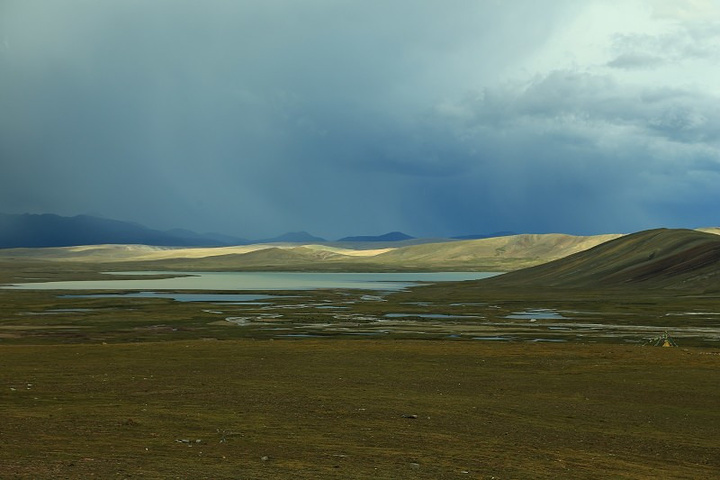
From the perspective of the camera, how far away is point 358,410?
2783 cm

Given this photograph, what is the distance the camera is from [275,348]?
173 feet

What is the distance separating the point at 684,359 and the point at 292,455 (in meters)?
36.1

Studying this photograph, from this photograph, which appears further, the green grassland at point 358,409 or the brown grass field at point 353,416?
the green grassland at point 358,409

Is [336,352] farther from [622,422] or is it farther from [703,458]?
[703,458]

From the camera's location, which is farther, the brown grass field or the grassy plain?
the grassy plain

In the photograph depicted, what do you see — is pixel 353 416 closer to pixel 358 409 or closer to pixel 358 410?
pixel 358 410

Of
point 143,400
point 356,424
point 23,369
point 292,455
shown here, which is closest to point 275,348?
point 23,369

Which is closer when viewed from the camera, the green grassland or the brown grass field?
the brown grass field

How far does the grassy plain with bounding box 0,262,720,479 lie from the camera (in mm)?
19188

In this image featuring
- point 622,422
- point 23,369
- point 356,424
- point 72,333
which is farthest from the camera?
point 72,333

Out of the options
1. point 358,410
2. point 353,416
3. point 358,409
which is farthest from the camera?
point 358,409

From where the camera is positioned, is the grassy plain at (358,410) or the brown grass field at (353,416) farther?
the grassy plain at (358,410)

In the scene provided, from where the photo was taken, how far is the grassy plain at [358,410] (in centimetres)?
1919

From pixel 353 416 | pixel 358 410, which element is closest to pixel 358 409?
pixel 358 410
